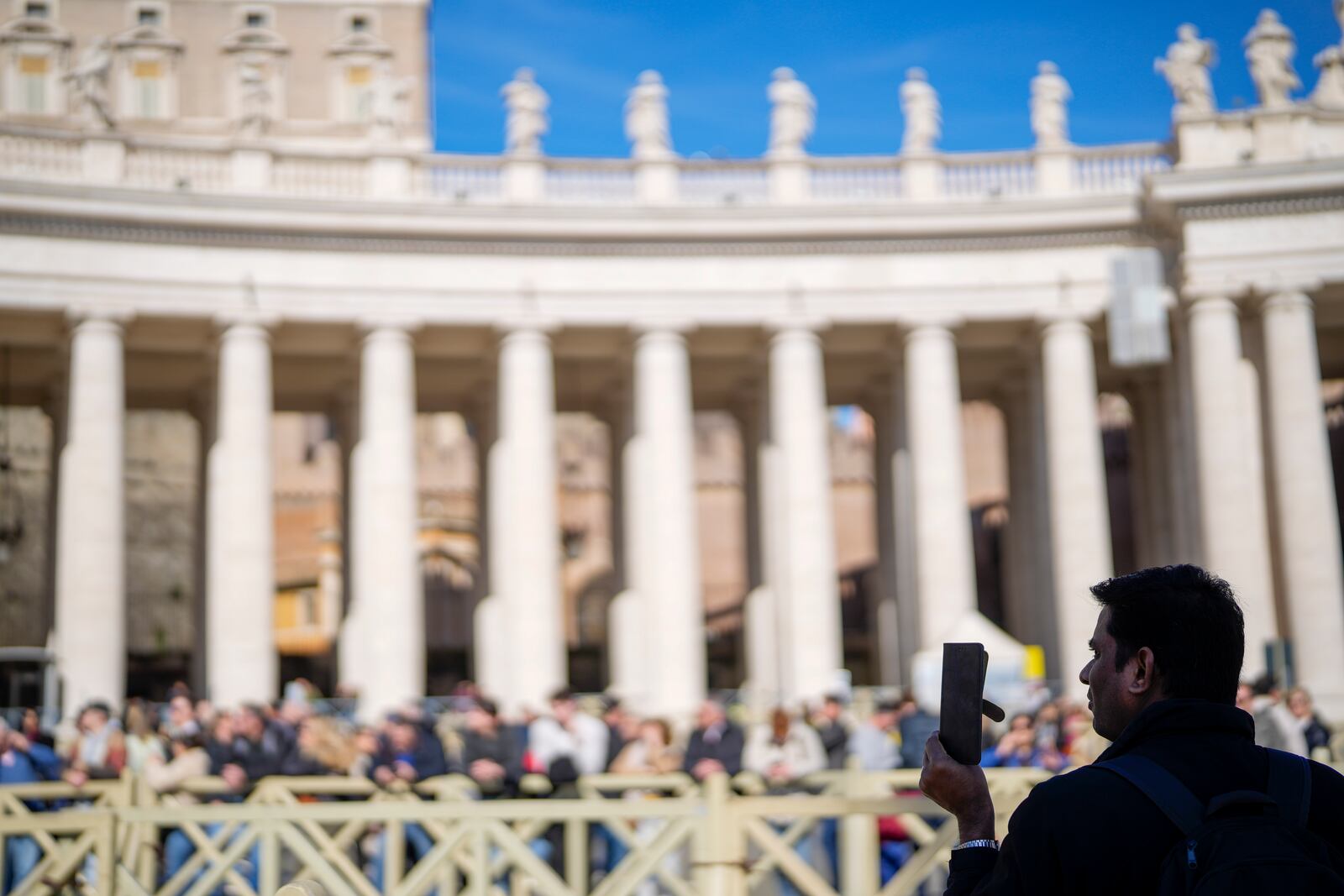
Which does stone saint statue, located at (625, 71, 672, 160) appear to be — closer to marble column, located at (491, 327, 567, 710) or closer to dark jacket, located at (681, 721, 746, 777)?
marble column, located at (491, 327, 567, 710)

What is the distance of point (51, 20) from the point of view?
7038 cm

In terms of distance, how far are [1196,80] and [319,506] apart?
41.8 m

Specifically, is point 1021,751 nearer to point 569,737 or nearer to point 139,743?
point 569,737

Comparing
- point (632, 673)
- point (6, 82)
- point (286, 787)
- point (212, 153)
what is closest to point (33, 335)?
point (212, 153)

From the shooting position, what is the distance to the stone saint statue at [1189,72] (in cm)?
5006

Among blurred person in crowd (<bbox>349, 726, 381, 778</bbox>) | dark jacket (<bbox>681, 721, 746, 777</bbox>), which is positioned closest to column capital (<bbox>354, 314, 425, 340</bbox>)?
blurred person in crowd (<bbox>349, 726, 381, 778</bbox>)

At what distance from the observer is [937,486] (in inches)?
1949

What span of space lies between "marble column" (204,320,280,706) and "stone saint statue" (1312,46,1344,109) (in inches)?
1267

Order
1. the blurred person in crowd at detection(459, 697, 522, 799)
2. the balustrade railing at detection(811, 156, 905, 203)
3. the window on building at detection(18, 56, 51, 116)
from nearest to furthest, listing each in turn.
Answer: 1. the blurred person in crowd at detection(459, 697, 522, 799)
2. the balustrade railing at detection(811, 156, 905, 203)
3. the window on building at detection(18, 56, 51, 116)

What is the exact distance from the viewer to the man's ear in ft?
20.3

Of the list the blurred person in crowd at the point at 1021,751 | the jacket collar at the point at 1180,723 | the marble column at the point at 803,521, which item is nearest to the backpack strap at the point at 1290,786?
the jacket collar at the point at 1180,723

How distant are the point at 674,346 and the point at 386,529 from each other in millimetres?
10049

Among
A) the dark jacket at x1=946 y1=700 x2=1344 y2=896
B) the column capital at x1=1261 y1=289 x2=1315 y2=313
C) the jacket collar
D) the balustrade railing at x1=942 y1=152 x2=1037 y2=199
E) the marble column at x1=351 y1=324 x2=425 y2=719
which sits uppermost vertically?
the balustrade railing at x1=942 y1=152 x2=1037 y2=199

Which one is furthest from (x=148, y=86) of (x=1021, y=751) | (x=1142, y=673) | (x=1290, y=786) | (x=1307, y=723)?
(x=1290, y=786)
